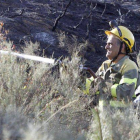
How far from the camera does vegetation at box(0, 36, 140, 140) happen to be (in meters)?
2.64

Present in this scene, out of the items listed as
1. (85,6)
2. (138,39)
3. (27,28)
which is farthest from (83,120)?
(85,6)

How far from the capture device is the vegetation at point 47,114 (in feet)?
8.65

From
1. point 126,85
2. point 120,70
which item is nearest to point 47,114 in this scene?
point 126,85

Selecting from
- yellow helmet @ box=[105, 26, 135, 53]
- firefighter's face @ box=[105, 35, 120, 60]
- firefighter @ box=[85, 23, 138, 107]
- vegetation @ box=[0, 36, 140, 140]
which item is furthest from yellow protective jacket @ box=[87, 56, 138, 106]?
vegetation @ box=[0, 36, 140, 140]

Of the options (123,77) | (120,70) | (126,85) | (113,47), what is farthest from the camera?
(113,47)

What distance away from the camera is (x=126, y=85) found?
4.15m

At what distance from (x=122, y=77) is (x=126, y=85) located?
206mm

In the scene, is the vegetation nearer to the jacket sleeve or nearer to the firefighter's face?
the jacket sleeve

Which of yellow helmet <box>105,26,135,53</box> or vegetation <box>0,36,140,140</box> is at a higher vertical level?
yellow helmet <box>105,26,135,53</box>

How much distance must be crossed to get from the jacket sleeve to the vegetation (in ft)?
1.21

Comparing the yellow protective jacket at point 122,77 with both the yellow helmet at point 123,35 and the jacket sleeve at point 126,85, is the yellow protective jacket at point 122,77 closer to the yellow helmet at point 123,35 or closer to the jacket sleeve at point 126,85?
the jacket sleeve at point 126,85

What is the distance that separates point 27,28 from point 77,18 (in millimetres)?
3605

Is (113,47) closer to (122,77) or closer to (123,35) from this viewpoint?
(123,35)

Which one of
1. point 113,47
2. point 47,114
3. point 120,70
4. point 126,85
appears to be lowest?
point 47,114
